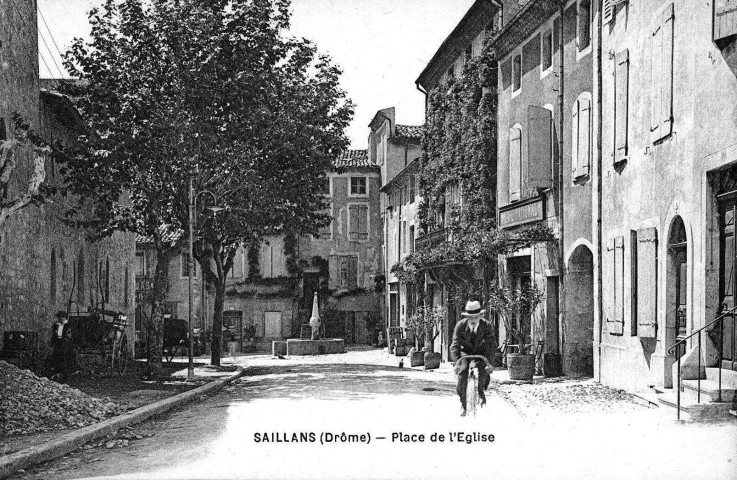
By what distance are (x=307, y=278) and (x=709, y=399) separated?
40.0 meters

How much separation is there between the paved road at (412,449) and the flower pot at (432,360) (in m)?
10.3

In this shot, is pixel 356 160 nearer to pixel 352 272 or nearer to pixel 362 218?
pixel 362 218

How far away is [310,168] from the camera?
2502 centimetres

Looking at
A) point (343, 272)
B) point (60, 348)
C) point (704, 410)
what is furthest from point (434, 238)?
point (343, 272)

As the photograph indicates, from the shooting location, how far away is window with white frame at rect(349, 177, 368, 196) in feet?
162

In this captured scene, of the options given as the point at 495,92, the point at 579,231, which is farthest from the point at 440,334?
the point at 579,231

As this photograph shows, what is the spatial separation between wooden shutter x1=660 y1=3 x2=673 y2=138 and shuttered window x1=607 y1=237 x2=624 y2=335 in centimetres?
290

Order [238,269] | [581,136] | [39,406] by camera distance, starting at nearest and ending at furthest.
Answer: [39,406] < [581,136] < [238,269]

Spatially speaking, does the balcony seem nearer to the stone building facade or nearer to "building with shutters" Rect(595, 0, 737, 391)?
"building with shutters" Rect(595, 0, 737, 391)

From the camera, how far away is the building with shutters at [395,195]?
136ft

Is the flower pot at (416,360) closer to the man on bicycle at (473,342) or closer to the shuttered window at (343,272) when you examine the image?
the man on bicycle at (473,342)

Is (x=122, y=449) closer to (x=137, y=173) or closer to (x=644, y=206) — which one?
(x=644, y=206)

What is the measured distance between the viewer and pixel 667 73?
1296cm

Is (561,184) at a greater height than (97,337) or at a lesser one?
greater
